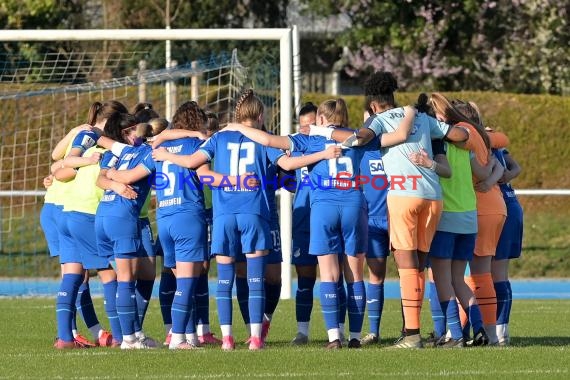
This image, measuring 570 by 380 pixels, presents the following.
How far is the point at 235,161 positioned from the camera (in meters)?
9.32

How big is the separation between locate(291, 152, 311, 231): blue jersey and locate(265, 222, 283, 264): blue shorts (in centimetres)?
20

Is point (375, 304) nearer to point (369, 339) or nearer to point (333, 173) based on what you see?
point (369, 339)

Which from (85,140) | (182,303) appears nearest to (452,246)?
(182,303)

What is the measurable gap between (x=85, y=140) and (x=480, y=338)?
352 cm

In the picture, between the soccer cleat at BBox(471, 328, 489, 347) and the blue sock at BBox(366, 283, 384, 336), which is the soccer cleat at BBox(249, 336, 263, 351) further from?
the soccer cleat at BBox(471, 328, 489, 347)

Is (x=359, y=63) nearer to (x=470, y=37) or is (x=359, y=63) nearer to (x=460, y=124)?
(x=470, y=37)

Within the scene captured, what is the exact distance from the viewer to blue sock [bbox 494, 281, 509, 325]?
389 inches

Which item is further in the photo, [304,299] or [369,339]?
[369,339]

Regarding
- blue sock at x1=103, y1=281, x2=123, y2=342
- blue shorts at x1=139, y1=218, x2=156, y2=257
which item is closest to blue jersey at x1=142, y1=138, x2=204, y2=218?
blue shorts at x1=139, y1=218, x2=156, y2=257

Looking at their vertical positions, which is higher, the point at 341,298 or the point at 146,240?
the point at 146,240

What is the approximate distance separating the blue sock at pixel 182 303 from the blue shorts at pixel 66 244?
3.58 feet

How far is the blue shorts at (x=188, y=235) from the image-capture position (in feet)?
30.7

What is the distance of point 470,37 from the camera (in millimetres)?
26297

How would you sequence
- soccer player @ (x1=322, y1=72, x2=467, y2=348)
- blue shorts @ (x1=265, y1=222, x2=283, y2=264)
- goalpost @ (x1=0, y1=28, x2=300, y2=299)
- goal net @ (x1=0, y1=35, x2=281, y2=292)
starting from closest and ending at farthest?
soccer player @ (x1=322, y1=72, x2=467, y2=348) < blue shorts @ (x1=265, y1=222, x2=283, y2=264) < goalpost @ (x1=0, y1=28, x2=300, y2=299) < goal net @ (x1=0, y1=35, x2=281, y2=292)
